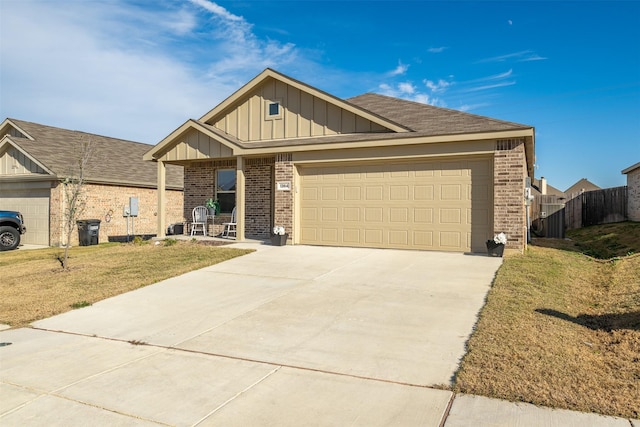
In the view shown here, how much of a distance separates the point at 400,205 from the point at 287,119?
5134 millimetres

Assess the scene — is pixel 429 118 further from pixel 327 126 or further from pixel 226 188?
pixel 226 188

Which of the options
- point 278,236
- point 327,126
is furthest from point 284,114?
point 278,236

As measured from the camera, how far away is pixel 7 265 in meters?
11.7

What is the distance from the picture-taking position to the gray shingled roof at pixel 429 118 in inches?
418

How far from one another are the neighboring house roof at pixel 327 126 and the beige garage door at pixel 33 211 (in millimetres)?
6489

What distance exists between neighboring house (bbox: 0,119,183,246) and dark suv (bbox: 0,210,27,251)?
997mm

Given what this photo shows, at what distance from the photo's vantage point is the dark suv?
16109mm

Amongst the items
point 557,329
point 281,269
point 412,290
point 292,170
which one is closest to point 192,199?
point 292,170

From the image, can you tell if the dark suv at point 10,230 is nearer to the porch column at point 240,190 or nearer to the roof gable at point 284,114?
the roof gable at point 284,114

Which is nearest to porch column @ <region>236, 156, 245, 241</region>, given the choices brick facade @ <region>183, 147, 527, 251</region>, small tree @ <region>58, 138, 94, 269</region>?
brick facade @ <region>183, 147, 527, 251</region>

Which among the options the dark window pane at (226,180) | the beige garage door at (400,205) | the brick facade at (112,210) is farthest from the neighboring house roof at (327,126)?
the brick facade at (112,210)

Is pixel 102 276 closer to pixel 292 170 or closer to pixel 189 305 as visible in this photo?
pixel 189 305

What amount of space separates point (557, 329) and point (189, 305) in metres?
5.26

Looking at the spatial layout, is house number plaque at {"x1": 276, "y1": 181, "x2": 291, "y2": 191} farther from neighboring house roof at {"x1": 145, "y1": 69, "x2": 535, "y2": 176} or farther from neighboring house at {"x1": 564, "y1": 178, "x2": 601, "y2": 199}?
neighboring house at {"x1": 564, "y1": 178, "x2": 601, "y2": 199}
